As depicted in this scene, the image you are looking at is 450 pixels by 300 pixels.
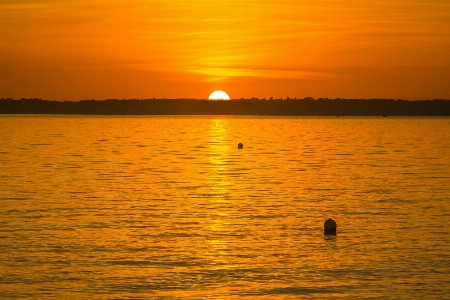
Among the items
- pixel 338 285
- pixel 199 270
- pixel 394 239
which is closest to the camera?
pixel 338 285

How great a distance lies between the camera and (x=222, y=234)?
111 feet

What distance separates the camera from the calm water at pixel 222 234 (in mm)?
25259

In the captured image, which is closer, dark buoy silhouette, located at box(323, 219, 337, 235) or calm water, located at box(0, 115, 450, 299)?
calm water, located at box(0, 115, 450, 299)

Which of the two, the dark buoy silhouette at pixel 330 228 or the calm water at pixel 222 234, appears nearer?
the calm water at pixel 222 234

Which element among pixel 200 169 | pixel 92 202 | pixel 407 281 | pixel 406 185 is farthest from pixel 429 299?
pixel 200 169

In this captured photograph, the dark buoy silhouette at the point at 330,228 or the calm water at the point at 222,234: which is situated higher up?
the dark buoy silhouette at the point at 330,228

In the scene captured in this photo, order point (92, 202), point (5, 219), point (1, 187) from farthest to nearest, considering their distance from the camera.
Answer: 1. point (1, 187)
2. point (92, 202)
3. point (5, 219)

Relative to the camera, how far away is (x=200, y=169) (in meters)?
67.4

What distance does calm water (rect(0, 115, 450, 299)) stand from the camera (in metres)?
25.3

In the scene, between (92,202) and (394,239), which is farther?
(92,202)

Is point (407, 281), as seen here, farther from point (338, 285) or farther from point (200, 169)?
point (200, 169)

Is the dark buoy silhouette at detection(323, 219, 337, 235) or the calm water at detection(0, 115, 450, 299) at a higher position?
the dark buoy silhouette at detection(323, 219, 337, 235)

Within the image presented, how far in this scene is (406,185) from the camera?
5375cm

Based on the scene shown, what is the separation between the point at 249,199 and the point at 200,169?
2160 centimetres
